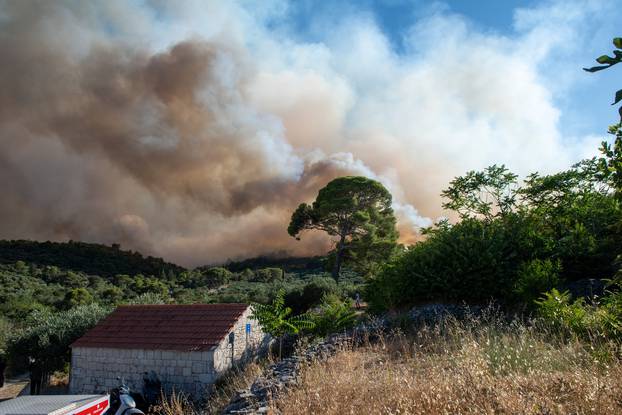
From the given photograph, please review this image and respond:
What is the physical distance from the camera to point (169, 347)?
647 inches

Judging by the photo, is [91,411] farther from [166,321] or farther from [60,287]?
[60,287]

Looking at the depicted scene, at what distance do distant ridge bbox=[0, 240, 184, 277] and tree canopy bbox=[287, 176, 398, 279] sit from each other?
2972 cm

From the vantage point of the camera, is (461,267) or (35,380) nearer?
(461,267)

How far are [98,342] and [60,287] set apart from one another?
30.3 m

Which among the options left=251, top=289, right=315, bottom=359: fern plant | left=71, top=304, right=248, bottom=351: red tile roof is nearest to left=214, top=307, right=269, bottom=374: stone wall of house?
left=71, top=304, right=248, bottom=351: red tile roof

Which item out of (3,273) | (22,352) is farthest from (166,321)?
(3,273)

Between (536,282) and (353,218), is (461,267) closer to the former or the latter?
(536,282)

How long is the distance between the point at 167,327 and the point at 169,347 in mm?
1623

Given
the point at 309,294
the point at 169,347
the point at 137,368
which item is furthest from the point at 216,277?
the point at 169,347

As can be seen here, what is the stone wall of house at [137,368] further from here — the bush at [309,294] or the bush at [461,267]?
the bush at [309,294]

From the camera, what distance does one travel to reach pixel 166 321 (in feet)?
60.4

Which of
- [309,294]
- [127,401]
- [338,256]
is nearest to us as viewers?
[127,401]

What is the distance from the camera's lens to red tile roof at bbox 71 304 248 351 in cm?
1653

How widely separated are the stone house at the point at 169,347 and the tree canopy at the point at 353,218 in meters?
13.7
